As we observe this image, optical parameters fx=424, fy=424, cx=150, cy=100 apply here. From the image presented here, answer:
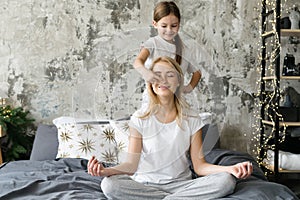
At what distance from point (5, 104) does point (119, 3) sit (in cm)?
119

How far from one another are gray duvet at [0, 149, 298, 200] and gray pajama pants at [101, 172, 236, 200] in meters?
0.08

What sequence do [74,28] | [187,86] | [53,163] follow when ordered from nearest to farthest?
1. [187,86]
2. [53,163]
3. [74,28]

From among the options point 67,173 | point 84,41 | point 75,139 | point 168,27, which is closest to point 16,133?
point 75,139

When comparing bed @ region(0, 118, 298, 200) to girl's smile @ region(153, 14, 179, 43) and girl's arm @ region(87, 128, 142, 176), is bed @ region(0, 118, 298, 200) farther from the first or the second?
girl's smile @ region(153, 14, 179, 43)

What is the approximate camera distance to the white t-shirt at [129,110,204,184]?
5.89 feet

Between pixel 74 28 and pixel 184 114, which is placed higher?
pixel 74 28

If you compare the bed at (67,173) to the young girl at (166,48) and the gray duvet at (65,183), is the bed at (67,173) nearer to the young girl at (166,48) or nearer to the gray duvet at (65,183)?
the gray duvet at (65,183)

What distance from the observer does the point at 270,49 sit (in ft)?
11.2

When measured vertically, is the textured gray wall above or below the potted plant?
above

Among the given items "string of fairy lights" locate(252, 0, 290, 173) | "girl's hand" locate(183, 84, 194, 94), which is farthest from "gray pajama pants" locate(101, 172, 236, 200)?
"string of fairy lights" locate(252, 0, 290, 173)

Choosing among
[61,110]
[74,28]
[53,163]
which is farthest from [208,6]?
[53,163]

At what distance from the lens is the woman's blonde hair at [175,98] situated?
1.57 metres

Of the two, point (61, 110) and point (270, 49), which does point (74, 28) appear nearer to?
point (61, 110)

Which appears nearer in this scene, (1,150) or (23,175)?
(23,175)
